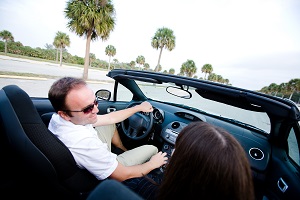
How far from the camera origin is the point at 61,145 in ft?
4.21

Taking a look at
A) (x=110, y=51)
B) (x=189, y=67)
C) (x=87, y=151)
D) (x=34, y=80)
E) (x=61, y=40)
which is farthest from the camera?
(x=110, y=51)

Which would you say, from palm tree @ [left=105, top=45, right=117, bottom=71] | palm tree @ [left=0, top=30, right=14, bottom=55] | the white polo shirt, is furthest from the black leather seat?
palm tree @ [left=105, top=45, right=117, bottom=71]

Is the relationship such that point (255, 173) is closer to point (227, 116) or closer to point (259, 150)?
point (259, 150)

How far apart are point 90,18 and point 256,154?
12680 mm

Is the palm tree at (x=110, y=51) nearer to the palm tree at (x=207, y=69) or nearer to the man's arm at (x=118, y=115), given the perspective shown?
the palm tree at (x=207, y=69)

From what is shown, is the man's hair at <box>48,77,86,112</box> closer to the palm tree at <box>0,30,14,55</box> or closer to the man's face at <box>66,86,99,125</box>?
the man's face at <box>66,86,99,125</box>

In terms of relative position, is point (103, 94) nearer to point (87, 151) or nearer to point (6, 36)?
point (87, 151)

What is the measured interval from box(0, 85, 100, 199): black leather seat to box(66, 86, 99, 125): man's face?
25 cm

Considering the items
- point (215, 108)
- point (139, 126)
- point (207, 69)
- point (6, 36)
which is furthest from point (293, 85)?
point (6, 36)

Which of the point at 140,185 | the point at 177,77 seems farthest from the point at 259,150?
the point at 140,185

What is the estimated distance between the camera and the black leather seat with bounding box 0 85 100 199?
122 cm

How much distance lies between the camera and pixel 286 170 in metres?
1.57

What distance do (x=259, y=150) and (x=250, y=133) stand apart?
27cm

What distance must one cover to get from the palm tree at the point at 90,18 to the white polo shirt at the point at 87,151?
12076 millimetres
